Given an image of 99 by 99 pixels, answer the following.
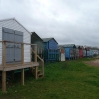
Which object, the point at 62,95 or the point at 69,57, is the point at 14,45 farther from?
the point at 69,57

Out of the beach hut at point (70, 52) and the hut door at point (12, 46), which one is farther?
the beach hut at point (70, 52)

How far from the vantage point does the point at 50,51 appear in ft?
85.1

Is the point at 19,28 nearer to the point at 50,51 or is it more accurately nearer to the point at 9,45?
the point at 9,45

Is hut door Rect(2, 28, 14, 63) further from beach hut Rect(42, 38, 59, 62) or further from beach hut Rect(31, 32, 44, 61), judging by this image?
beach hut Rect(42, 38, 59, 62)

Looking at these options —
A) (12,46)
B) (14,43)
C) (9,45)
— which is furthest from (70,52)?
(9,45)

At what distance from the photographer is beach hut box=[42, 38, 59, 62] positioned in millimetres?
25169

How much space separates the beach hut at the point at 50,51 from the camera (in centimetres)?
2517

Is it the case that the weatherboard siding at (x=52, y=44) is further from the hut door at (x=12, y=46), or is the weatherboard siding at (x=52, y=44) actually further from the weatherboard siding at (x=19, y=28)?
the hut door at (x=12, y=46)

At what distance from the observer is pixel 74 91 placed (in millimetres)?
9125

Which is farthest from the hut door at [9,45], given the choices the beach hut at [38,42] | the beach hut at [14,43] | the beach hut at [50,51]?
the beach hut at [50,51]

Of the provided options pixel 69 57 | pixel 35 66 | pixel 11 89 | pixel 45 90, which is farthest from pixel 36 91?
pixel 69 57

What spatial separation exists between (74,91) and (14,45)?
530cm

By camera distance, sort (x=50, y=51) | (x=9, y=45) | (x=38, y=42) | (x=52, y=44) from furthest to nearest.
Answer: (x=52, y=44) < (x=50, y=51) < (x=38, y=42) < (x=9, y=45)

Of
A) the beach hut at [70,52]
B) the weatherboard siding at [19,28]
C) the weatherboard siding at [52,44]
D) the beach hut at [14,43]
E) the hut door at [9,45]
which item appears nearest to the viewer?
the beach hut at [14,43]
